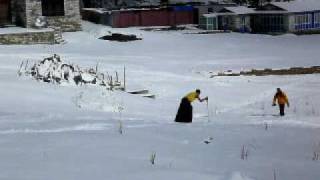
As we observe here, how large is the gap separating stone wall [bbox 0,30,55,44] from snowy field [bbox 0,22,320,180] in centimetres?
Answer: 143

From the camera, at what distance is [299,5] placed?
52531 mm

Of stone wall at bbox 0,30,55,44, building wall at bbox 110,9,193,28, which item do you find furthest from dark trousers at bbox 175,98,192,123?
building wall at bbox 110,9,193,28

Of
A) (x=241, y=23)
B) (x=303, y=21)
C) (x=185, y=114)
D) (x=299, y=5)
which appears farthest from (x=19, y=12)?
(x=185, y=114)

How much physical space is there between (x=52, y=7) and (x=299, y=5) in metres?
22.9

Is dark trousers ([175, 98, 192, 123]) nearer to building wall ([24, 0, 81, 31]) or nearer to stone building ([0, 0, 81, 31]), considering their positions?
stone building ([0, 0, 81, 31])

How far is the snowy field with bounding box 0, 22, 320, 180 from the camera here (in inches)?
305

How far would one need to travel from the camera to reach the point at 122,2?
61.9 m

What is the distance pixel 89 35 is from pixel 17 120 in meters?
29.6

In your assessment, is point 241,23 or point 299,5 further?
point 299,5

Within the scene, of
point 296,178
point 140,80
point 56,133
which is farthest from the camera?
point 140,80

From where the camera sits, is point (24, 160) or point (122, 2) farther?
point (122, 2)

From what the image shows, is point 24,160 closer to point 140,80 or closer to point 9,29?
point 140,80

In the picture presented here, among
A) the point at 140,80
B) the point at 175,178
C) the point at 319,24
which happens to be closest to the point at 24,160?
the point at 175,178

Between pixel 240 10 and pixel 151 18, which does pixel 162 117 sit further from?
pixel 240 10
